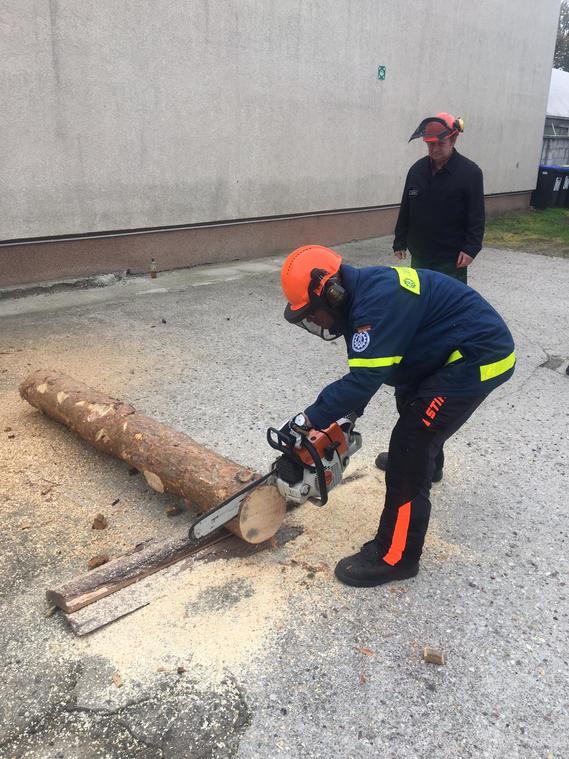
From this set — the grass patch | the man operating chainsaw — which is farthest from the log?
the grass patch

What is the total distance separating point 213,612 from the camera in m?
2.86

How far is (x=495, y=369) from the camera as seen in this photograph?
9.48 ft

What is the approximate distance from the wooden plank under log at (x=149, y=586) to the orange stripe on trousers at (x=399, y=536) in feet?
1.89

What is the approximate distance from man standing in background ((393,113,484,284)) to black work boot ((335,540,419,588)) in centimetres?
240

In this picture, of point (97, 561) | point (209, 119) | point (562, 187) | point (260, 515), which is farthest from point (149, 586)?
point (562, 187)

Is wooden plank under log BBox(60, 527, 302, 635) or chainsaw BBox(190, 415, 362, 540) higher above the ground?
chainsaw BBox(190, 415, 362, 540)

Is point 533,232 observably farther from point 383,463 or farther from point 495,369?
point 495,369

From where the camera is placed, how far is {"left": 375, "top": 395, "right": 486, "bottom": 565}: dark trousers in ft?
9.40

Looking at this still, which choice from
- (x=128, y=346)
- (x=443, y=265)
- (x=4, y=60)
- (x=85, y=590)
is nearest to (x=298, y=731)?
(x=85, y=590)

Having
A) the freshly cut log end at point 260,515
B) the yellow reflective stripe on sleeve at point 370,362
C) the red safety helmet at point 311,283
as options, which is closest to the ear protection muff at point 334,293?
the red safety helmet at point 311,283

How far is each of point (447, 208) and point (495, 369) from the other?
214 cm

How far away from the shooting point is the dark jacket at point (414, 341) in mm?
2627

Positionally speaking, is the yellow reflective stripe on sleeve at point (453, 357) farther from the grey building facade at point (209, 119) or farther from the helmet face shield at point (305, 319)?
the grey building facade at point (209, 119)

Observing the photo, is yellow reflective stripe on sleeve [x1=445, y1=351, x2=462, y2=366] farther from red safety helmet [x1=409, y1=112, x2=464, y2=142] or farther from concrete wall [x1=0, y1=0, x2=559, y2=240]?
concrete wall [x1=0, y1=0, x2=559, y2=240]
